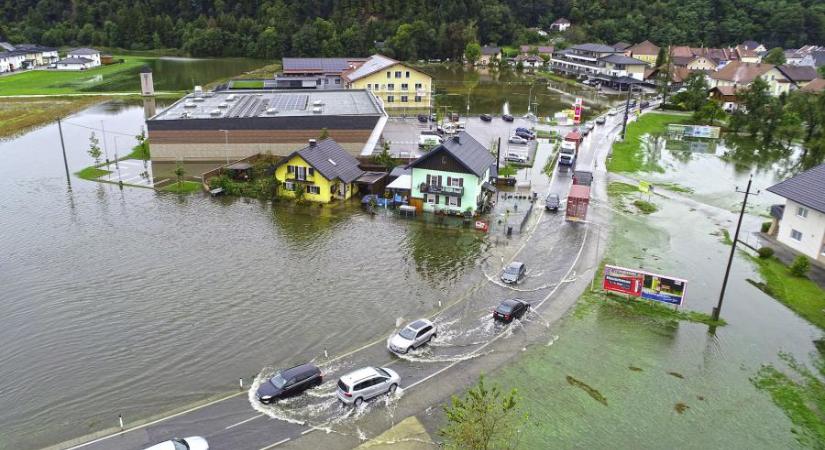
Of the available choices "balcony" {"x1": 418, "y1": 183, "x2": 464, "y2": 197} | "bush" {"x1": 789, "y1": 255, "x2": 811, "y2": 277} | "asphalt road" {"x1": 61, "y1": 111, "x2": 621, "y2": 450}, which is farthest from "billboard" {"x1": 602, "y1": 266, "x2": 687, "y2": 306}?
"balcony" {"x1": 418, "y1": 183, "x2": 464, "y2": 197}

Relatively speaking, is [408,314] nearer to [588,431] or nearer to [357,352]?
[357,352]

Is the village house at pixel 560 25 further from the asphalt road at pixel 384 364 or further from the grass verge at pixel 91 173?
the asphalt road at pixel 384 364

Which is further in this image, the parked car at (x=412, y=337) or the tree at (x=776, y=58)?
the tree at (x=776, y=58)

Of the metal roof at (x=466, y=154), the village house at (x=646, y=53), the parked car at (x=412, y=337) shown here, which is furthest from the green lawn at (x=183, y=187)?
the village house at (x=646, y=53)

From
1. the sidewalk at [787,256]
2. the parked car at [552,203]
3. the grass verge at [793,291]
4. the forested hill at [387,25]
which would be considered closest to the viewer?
the grass verge at [793,291]

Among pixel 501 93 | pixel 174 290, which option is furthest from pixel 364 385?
pixel 501 93

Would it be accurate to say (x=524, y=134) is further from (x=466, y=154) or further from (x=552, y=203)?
(x=466, y=154)
